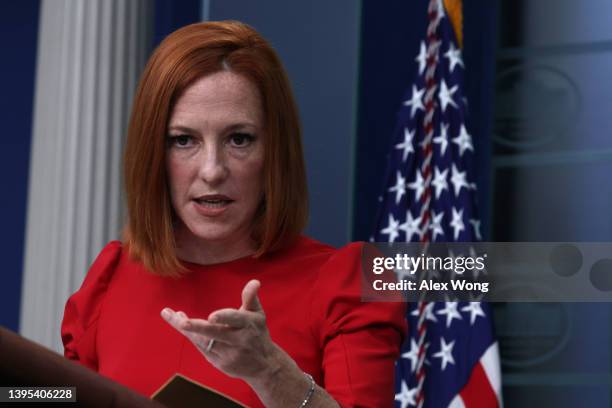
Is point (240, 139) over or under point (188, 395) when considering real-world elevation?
over

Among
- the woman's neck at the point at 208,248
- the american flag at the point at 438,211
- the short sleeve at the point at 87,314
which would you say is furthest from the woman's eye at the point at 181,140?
the american flag at the point at 438,211

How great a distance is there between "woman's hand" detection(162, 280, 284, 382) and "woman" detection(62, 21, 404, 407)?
0.30 m

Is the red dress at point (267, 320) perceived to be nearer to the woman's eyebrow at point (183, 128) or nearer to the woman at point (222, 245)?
the woman at point (222, 245)

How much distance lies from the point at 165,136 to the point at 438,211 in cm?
227

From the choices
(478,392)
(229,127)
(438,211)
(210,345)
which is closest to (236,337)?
(210,345)

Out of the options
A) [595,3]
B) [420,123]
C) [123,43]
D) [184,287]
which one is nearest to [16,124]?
[123,43]

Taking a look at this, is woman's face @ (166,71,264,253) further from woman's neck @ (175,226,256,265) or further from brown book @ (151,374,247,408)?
brown book @ (151,374,247,408)

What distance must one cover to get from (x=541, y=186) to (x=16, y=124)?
7.64 ft

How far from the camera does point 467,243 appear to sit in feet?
12.8

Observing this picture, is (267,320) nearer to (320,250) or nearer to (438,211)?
(320,250)

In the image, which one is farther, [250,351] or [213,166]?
[213,166]

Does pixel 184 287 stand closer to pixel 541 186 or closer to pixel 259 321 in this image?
pixel 259 321

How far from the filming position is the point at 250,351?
1378 millimetres

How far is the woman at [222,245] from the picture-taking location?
5.81 ft
